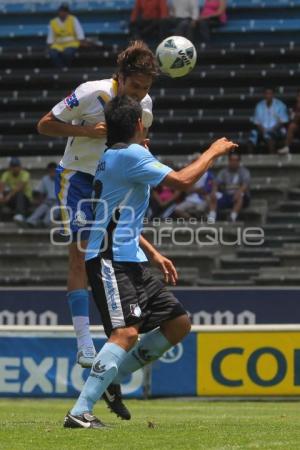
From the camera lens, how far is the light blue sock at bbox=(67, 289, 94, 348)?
27.4 feet

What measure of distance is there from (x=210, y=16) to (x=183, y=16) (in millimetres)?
822

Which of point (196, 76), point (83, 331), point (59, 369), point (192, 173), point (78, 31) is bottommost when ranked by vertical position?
point (59, 369)

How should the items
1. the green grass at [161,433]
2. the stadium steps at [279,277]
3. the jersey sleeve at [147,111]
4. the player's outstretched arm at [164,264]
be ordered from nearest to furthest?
the green grass at [161,433] → the player's outstretched arm at [164,264] → the jersey sleeve at [147,111] → the stadium steps at [279,277]

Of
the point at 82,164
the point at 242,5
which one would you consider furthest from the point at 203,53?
the point at 82,164

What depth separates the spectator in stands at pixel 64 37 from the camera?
69.7 ft

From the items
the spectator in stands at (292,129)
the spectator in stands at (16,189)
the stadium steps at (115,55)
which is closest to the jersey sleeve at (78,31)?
the stadium steps at (115,55)

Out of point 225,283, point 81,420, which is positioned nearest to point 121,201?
point 81,420

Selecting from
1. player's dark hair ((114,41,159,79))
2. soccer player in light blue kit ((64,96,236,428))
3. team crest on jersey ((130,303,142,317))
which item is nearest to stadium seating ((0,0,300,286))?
player's dark hair ((114,41,159,79))

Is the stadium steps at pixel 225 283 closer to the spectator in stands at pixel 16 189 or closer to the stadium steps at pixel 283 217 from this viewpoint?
the stadium steps at pixel 283 217

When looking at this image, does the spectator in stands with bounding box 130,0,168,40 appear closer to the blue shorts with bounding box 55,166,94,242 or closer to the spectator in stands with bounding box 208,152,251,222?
the spectator in stands with bounding box 208,152,251,222

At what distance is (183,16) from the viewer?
20406mm

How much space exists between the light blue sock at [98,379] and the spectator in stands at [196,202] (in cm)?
1073

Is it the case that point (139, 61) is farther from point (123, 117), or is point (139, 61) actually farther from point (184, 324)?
point (184, 324)

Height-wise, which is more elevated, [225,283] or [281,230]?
[281,230]
